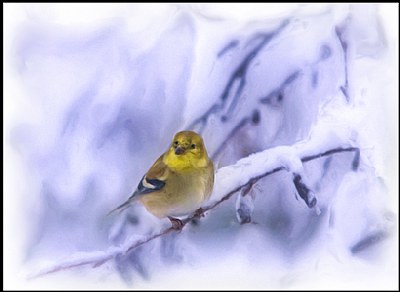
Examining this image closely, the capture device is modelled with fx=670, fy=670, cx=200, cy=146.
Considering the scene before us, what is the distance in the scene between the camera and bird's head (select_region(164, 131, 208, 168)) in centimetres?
80

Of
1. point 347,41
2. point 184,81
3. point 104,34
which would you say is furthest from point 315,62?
point 104,34

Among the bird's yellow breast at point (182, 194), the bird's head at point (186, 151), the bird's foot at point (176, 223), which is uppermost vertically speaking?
the bird's head at point (186, 151)

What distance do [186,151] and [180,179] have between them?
34mm

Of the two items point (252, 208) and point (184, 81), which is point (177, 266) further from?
point (184, 81)

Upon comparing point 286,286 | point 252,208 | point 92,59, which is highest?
point 92,59

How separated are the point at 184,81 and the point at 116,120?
0.10 meters

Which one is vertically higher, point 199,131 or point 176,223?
point 199,131

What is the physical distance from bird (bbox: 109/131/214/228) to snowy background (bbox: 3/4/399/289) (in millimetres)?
23

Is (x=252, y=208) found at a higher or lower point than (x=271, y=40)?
lower

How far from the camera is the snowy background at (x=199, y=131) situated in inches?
32.9

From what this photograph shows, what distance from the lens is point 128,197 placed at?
834 millimetres

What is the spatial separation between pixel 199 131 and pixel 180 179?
0.24ft

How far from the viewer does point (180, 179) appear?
2.62 feet

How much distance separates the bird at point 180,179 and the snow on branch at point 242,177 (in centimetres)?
2
